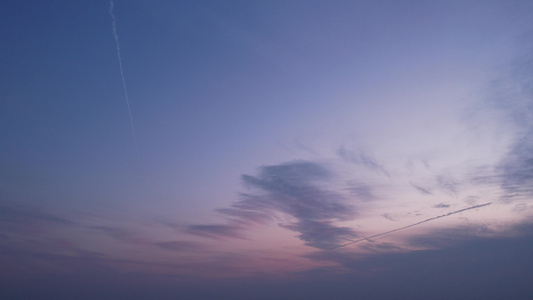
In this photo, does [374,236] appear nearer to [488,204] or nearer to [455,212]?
[455,212]

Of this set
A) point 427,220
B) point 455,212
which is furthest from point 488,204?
point 427,220

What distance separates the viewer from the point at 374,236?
38531 mm

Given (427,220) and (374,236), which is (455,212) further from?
(374,236)

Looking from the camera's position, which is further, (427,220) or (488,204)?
(427,220)

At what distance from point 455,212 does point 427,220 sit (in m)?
2.94

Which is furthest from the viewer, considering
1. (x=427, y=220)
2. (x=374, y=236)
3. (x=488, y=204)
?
(x=374, y=236)

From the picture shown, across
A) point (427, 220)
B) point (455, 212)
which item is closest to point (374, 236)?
point (427, 220)

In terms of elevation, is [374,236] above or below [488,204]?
below

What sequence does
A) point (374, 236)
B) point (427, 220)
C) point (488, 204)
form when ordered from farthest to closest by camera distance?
point (374, 236)
point (427, 220)
point (488, 204)

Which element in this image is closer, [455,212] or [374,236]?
[455,212]

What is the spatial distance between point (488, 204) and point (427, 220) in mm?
6068

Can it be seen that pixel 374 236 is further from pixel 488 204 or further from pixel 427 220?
pixel 488 204

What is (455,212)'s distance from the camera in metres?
33.4

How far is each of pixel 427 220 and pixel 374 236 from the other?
6.73 meters
